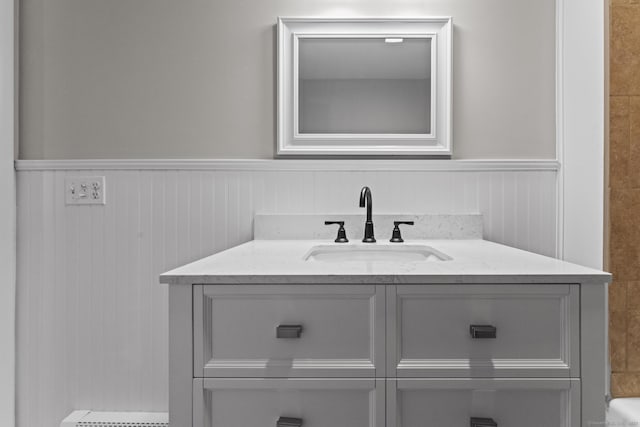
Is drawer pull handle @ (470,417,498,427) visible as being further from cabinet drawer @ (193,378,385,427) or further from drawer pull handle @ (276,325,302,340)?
drawer pull handle @ (276,325,302,340)

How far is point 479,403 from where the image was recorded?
2.95 feet

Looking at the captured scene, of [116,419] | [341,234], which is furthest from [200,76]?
[116,419]

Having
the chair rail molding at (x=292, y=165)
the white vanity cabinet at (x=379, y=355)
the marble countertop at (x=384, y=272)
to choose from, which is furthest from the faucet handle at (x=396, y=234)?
the white vanity cabinet at (x=379, y=355)

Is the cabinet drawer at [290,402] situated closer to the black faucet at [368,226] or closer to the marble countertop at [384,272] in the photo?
the marble countertop at [384,272]

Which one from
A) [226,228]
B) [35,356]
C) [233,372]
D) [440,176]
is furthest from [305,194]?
[35,356]

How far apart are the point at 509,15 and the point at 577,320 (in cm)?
125

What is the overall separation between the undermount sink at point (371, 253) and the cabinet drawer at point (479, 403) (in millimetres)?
593

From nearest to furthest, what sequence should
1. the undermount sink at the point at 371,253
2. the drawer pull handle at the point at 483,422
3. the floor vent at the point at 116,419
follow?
1. the drawer pull handle at the point at 483,422
2. the undermount sink at the point at 371,253
3. the floor vent at the point at 116,419

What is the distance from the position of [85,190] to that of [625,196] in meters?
1.97

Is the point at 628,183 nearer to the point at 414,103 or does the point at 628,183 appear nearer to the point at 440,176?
the point at 440,176

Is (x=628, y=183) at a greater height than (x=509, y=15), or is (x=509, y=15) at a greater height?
(x=509, y=15)

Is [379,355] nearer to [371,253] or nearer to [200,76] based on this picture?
[371,253]

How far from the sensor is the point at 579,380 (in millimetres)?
890

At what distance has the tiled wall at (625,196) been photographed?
5.51ft
